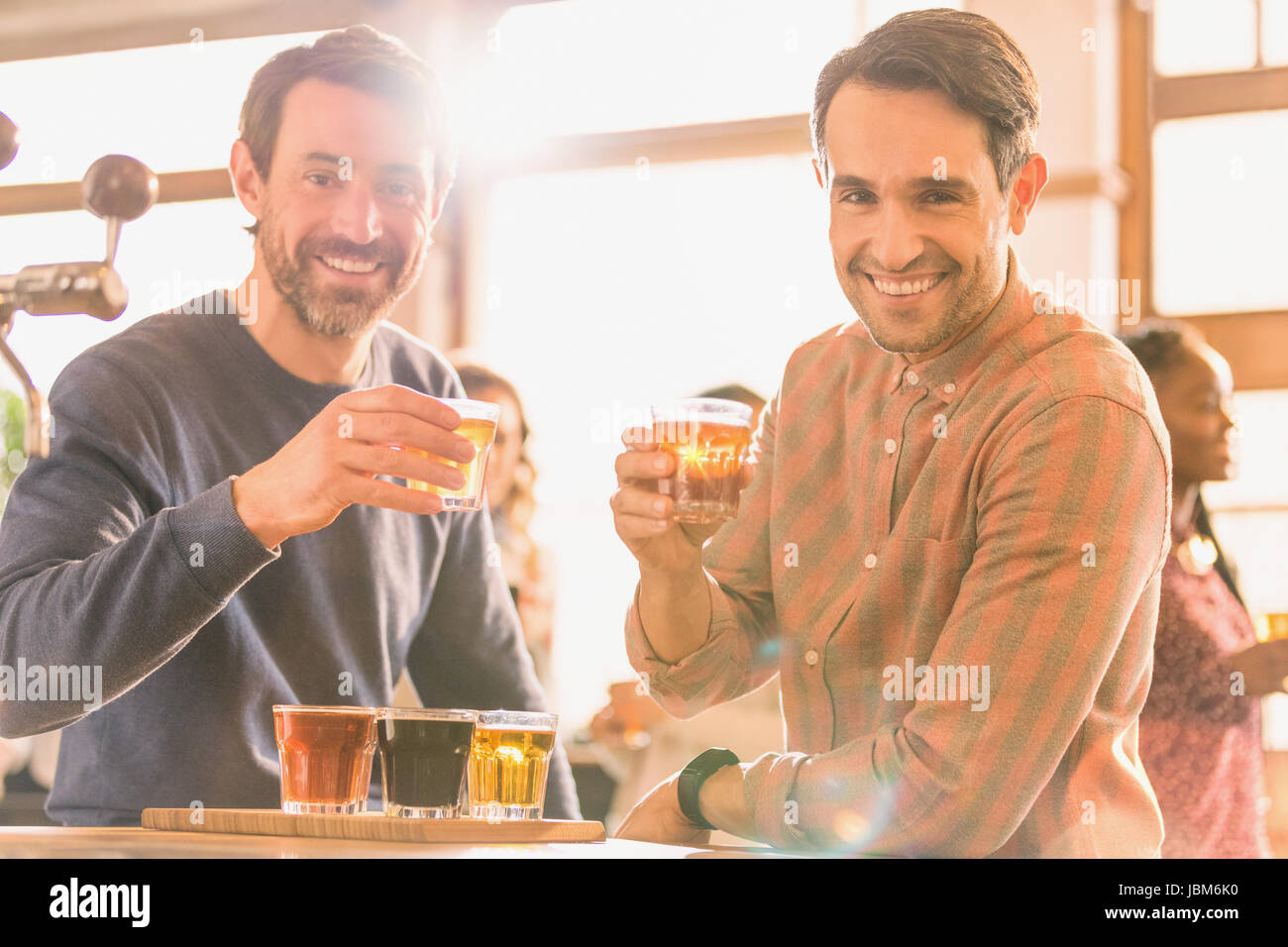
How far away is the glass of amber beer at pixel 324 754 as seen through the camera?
4.65 ft

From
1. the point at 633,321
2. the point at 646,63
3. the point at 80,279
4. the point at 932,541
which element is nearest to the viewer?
the point at 80,279

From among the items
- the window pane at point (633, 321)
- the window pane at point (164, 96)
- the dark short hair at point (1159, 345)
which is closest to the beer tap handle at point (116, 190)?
the dark short hair at point (1159, 345)

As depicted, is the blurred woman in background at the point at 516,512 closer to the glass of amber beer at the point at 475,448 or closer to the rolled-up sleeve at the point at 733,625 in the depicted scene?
the rolled-up sleeve at the point at 733,625

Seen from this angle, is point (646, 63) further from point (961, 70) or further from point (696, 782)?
point (696, 782)

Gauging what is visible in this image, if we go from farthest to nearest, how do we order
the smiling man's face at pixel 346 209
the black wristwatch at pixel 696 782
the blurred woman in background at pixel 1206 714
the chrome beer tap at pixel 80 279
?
the blurred woman in background at pixel 1206 714
the smiling man's face at pixel 346 209
the black wristwatch at pixel 696 782
the chrome beer tap at pixel 80 279

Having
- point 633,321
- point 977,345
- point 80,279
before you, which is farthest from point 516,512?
point 80,279

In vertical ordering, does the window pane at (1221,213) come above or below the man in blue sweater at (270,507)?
above

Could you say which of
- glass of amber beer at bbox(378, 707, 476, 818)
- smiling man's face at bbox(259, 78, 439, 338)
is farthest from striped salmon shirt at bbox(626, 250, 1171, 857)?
smiling man's face at bbox(259, 78, 439, 338)

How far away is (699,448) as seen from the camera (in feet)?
5.02

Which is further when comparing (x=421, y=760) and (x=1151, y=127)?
(x=1151, y=127)

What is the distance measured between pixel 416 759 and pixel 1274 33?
4386 mm

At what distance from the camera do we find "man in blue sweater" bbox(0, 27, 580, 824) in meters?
1.51

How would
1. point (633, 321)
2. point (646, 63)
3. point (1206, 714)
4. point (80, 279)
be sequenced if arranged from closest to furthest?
point (80, 279) → point (1206, 714) → point (633, 321) → point (646, 63)
